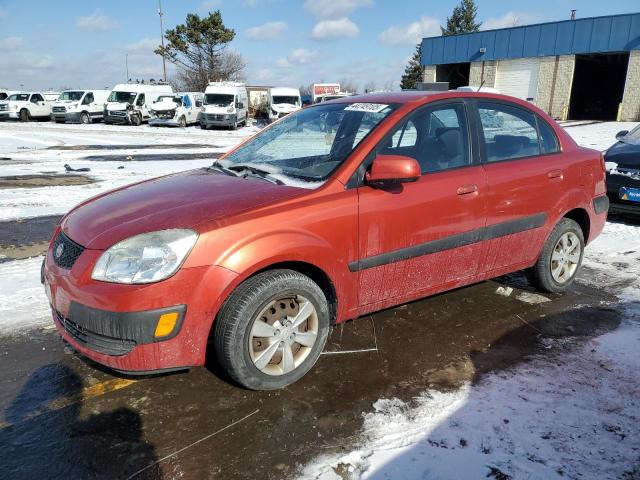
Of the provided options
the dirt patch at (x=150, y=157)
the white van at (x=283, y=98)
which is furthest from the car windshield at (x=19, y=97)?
the dirt patch at (x=150, y=157)

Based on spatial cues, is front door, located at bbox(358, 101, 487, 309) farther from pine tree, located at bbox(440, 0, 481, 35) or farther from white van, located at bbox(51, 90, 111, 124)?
pine tree, located at bbox(440, 0, 481, 35)

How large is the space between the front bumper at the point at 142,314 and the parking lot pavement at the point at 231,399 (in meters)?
0.33

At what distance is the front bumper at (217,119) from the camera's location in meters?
27.6

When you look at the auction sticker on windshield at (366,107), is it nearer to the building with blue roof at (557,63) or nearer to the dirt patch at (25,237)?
the dirt patch at (25,237)

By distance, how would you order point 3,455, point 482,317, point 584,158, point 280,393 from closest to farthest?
point 3,455, point 280,393, point 482,317, point 584,158

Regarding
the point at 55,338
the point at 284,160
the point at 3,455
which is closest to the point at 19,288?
the point at 55,338

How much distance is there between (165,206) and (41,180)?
8.35m

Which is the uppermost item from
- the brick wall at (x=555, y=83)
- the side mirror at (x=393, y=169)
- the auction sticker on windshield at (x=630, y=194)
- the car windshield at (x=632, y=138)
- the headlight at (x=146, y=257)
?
the brick wall at (x=555, y=83)

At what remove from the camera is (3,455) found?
7.73ft

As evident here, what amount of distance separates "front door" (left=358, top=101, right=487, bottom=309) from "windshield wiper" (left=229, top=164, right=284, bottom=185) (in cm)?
55

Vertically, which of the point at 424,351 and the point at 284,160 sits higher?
the point at 284,160

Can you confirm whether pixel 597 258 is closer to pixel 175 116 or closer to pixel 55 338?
pixel 55 338

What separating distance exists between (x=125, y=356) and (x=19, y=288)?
8.00 ft

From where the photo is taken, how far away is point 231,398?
2.83 metres
